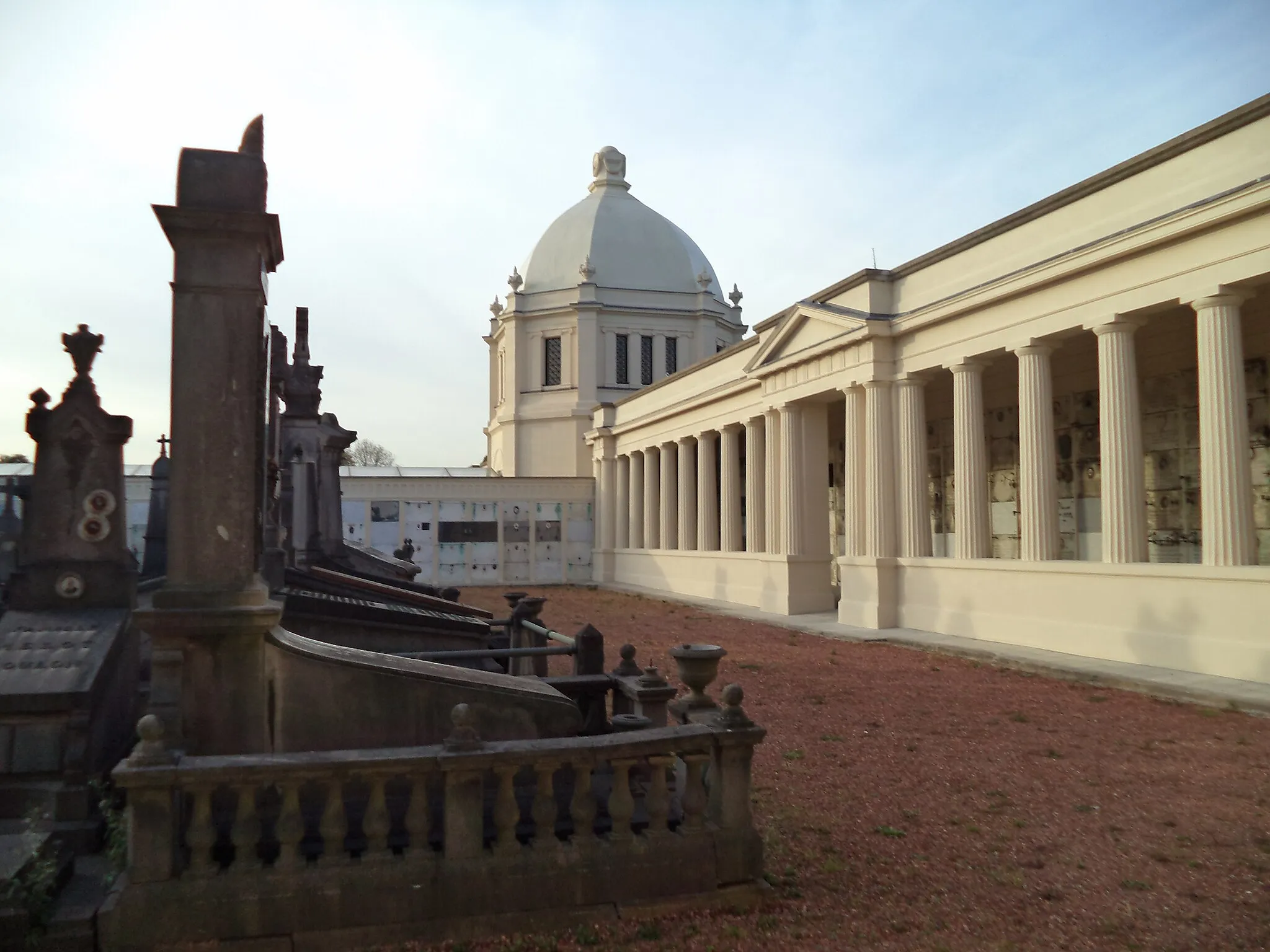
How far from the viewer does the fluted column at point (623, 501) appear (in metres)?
36.6

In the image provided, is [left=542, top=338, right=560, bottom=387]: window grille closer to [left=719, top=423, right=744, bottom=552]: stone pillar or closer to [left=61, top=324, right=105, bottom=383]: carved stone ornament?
[left=719, top=423, right=744, bottom=552]: stone pillar

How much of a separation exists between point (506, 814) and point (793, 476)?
1901 centimetres

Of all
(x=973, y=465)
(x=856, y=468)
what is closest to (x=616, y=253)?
(x=856, y=468)

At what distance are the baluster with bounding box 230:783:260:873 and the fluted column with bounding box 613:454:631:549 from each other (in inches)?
1261

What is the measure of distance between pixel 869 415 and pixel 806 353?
2.67 metres

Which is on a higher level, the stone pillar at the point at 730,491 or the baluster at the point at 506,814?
the stone pillar at the point at 730,491

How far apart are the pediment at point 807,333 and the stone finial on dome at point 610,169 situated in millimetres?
26793

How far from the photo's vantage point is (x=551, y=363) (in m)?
44.6

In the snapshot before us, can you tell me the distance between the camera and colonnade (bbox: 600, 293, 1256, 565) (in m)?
12.5

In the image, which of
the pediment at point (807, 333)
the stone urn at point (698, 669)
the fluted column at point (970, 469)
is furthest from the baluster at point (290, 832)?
the pediment at point (807, 333)

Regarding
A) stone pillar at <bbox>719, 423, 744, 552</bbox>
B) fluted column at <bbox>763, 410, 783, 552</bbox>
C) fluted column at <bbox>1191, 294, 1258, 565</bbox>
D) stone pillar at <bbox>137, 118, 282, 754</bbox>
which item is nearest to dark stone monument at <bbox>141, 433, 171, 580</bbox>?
stone pillar at <bbox>137, 118, 282, 754</bbox>

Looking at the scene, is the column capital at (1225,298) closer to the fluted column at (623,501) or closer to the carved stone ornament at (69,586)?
the carved stone ornament at (69,586)

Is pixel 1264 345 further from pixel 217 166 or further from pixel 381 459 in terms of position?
pixel 381 459

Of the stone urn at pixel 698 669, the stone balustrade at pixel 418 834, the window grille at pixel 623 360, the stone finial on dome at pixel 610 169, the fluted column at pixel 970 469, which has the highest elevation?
the stone finial on dome at pixel 610 169
